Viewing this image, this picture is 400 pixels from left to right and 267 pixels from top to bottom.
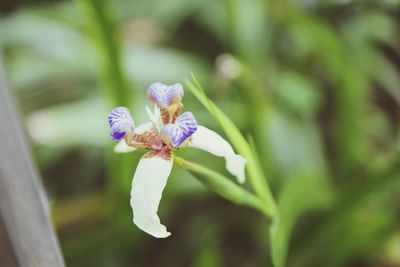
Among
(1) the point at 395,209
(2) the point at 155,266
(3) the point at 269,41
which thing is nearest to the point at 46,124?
(2) the point at 155,266

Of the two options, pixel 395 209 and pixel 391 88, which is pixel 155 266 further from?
pixel 391 88

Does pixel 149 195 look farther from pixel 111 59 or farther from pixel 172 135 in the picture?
pixel 111 59

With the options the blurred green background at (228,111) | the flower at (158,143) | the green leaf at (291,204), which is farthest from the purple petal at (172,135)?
the blurred green background at (228,111)

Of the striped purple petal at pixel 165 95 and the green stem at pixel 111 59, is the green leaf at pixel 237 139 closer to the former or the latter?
the striped purple petal at pixel 165 95

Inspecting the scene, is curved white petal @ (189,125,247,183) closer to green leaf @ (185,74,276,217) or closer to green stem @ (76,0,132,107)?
green leaf @ (185,74,276,217)

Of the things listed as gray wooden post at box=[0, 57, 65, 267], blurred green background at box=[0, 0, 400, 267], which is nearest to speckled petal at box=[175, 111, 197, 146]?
gray wooden post at box=[0, 57, 65, 267]

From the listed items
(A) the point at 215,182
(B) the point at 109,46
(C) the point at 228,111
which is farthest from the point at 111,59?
(A) the point at 215,182
